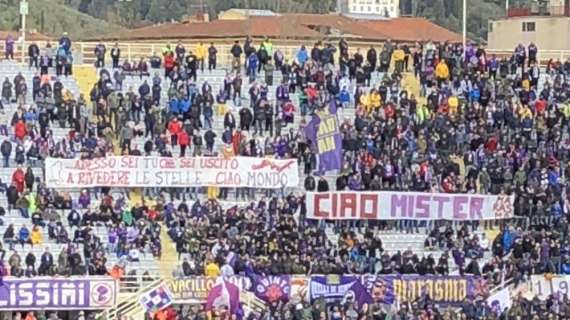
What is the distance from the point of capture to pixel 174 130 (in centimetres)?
2986

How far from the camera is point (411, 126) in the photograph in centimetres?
3072

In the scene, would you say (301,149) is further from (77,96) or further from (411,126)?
(77,96)

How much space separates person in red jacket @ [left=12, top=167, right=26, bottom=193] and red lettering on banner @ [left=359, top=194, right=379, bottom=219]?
654 centimetres

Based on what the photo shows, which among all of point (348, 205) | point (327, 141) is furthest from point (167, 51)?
point (348, 205)

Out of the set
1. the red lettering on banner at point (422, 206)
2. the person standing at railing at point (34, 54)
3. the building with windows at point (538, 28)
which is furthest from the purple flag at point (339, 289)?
the building with windows at point (538, 28)

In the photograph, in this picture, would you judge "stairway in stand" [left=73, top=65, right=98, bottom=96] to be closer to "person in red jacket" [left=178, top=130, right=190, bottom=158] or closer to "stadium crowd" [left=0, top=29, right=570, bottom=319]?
"stadium crowd" [left=0, top=29, right=570, bottom=319]

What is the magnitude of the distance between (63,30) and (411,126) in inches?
2527

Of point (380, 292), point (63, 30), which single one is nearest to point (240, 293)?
point (380, 292)

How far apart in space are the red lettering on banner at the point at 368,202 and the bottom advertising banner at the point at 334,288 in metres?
2.09

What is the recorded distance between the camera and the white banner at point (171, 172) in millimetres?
28734

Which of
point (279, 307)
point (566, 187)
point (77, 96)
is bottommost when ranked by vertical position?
point (279, 307)

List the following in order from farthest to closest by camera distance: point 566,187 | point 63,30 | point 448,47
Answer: point 63,30
point 448,47
point 566,187

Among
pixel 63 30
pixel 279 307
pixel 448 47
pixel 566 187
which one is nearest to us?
pixel 279 307

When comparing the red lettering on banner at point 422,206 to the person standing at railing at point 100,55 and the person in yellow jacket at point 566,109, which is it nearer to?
the person in yellow jacket at point 566,109
